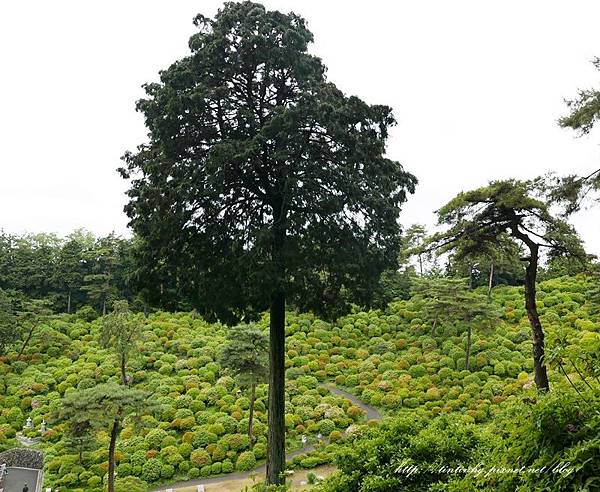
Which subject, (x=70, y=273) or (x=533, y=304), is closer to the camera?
(x=533, y=304)

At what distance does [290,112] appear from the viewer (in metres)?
7.16

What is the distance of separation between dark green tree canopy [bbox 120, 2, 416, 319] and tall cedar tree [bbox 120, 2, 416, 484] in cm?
2

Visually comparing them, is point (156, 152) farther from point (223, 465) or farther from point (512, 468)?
point (223, 465)

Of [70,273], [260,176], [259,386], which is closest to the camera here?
[260,176]

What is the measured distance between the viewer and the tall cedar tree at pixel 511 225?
9789 mm

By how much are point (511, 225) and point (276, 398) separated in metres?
6.82

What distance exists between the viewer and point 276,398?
820cm

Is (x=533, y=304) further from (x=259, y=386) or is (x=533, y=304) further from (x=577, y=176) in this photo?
(x=259, y=386)

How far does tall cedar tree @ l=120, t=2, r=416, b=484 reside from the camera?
737 centimetres

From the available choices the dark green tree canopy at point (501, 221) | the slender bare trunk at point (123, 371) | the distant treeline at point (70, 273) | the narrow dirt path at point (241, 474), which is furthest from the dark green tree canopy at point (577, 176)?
the distant treeline at point (70, 273)

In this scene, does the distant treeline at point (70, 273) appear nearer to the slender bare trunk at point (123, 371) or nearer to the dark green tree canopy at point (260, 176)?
the slender bare trunk at point (123, 371)

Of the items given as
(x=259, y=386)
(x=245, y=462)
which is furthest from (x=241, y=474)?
(x=259, y=386)

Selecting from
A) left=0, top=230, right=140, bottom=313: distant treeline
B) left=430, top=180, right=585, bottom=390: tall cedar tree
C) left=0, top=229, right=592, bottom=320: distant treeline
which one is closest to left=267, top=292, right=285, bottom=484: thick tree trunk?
left=430, top=180, right=585, bottom=390: tall cedar tree

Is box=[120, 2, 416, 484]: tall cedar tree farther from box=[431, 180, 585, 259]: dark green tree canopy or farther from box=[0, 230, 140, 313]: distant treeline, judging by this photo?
box=[0, 230, 140, 313]: distant treeline
